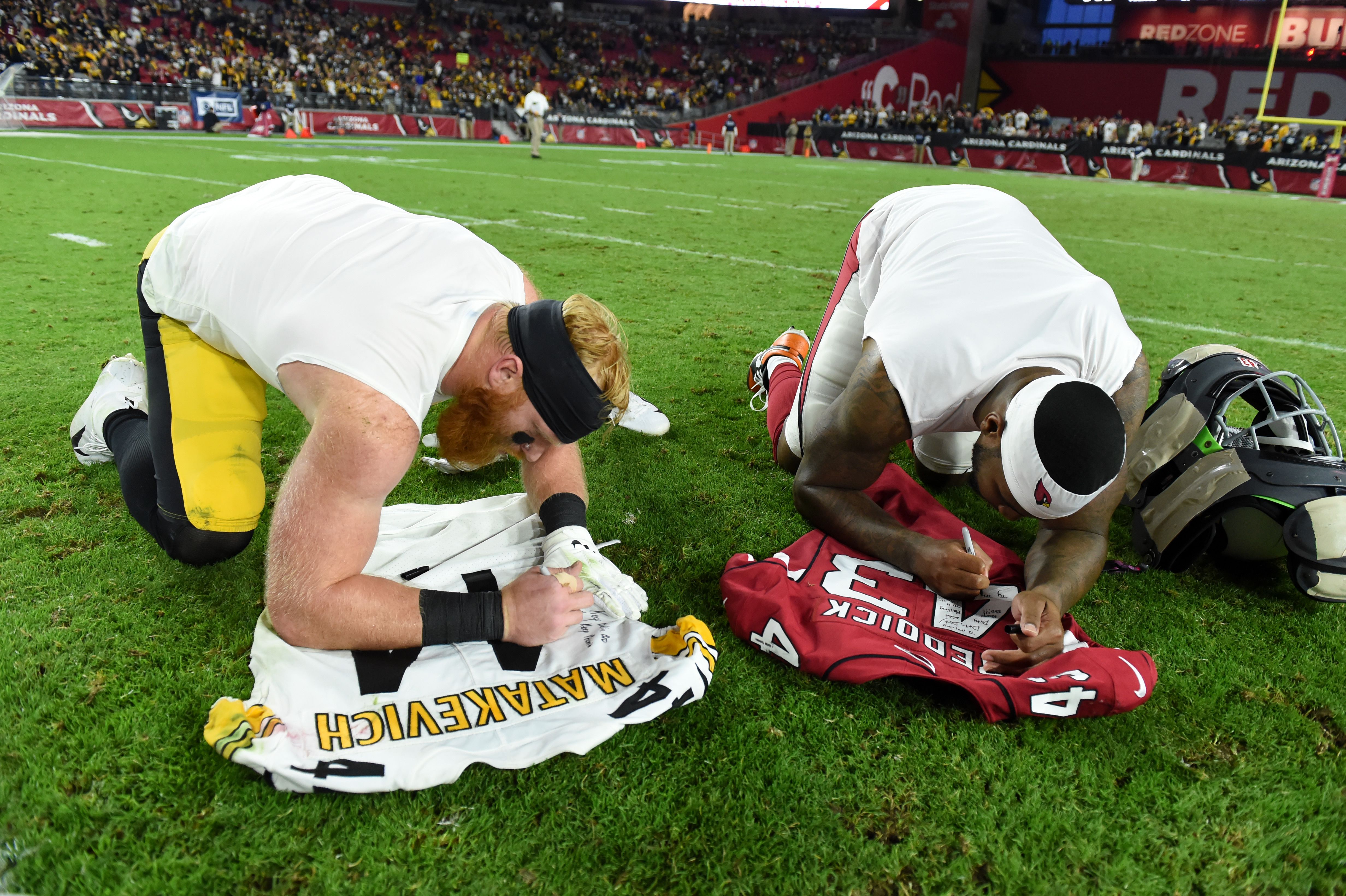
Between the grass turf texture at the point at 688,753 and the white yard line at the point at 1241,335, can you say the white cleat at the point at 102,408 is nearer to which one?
the grass turf texture at the point at 688,753

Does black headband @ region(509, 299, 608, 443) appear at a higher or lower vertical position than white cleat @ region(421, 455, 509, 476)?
higher

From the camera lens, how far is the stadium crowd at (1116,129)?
71.3ft

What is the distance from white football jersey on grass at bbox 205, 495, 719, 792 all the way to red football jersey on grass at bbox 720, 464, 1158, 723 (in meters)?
0.25

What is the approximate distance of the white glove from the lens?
80.9 inches

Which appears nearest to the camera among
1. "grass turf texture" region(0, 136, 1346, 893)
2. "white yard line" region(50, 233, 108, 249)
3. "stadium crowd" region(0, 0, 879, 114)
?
"grass turf texture" region(0, 136, 1346, 893)

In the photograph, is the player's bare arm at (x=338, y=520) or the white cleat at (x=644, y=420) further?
the white cleat at (x=644, y=420)

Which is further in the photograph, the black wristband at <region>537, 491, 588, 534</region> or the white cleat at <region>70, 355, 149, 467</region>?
the white cleat at <region>70, 355, 149, 467</region>

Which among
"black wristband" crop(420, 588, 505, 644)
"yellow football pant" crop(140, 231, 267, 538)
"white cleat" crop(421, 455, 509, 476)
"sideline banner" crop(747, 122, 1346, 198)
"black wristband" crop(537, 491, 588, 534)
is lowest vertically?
"white cleat" crop(421, 455, 509, 476)

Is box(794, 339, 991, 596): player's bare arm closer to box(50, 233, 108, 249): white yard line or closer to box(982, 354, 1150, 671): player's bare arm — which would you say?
box(982, 354, 1150, 671): player's bare arm

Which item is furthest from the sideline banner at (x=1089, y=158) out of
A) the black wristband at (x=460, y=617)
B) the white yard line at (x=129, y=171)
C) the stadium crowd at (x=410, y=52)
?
the black wristband at (x=460, y=617)

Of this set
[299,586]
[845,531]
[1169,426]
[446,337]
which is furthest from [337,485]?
[1169,426]

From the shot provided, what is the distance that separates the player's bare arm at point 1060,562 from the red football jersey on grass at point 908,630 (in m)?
0.06

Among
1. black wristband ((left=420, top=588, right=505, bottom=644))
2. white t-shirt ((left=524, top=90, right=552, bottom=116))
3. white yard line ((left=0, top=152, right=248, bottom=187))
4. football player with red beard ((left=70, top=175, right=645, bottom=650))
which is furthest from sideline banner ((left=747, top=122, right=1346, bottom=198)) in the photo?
black wristband ((left=420, top=588, right=505, bottom=644))

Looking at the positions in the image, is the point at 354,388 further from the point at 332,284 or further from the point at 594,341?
the point at 594,341
